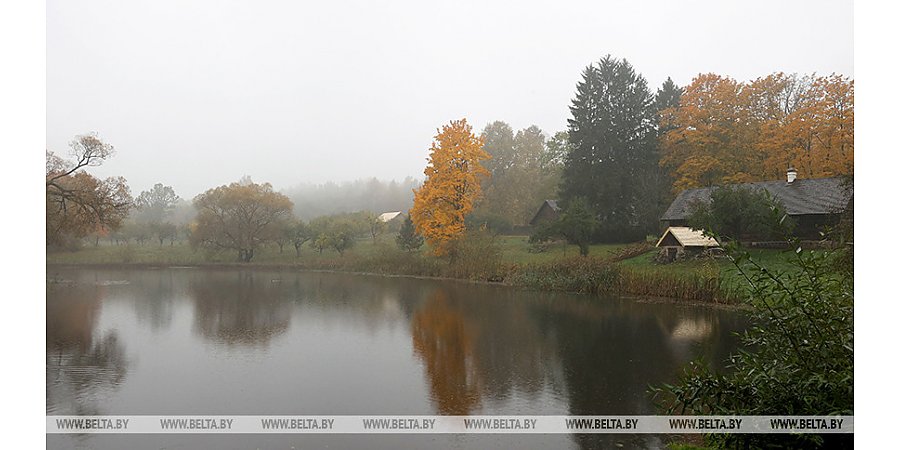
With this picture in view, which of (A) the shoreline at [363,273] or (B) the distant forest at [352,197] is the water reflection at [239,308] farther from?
(B) the distant forest at [352,197]

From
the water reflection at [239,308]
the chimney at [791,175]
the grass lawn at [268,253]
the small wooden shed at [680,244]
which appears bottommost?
the water reflection at [239,308]

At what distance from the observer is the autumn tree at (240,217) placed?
19.2 meters

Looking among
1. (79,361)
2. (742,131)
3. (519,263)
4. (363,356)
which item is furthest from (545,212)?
(79,361)

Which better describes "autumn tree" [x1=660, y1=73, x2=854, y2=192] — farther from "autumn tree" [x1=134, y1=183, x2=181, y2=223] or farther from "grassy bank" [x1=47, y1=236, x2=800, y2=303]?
"autumn tree" [x1=134, y1=183, x2=181, y2=223]

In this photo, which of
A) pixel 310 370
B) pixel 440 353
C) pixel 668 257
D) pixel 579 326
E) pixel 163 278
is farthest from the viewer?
pixel 163 278

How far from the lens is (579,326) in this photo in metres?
10.5

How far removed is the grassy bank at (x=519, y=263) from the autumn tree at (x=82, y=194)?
92.0 inches

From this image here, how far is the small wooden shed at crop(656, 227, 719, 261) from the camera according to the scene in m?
15.3

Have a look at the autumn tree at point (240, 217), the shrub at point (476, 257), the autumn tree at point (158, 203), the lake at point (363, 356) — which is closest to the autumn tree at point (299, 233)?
the autumn tree at point (240, 217)

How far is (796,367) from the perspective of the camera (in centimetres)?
314

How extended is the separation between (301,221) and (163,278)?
5.17 m

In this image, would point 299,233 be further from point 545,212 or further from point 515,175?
point 545,212
